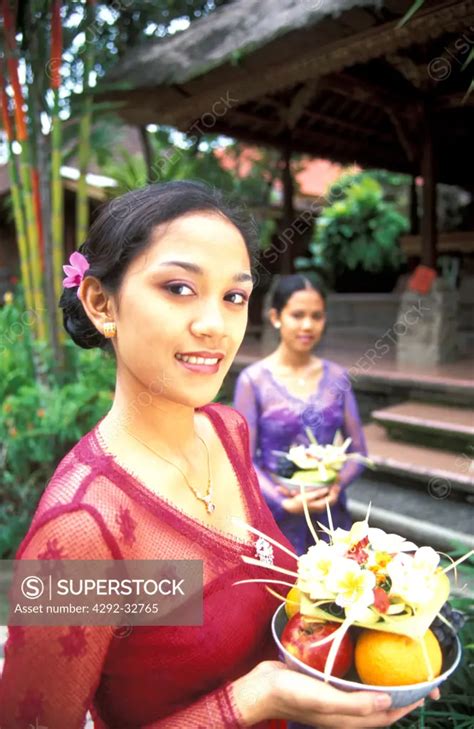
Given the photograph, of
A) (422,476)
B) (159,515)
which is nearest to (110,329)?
(159,515)

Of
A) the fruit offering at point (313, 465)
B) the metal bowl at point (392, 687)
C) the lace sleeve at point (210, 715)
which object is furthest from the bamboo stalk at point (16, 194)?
the metal bowl at point (392, 687)

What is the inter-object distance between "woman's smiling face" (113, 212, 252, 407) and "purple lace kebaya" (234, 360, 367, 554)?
4.97ft

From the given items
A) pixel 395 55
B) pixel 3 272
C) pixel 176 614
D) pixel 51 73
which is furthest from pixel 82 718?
pixel 3 272

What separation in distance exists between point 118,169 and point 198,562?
8.29 metres

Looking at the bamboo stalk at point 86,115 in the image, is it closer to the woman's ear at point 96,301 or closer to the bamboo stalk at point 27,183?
the bamboo stalk at point 27,183

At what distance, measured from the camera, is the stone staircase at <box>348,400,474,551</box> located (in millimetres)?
3584

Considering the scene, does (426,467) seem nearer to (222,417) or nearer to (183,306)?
(222,417)

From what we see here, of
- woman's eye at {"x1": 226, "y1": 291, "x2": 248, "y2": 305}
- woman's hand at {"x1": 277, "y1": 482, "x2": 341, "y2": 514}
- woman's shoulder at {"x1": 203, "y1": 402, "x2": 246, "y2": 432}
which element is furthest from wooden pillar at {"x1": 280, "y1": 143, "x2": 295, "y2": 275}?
woman's eye at {"x1": 226, "y1": 291, "x2": 248, "y2": 305}

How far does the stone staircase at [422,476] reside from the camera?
11.8ft

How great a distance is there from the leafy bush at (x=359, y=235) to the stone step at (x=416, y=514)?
7.06m

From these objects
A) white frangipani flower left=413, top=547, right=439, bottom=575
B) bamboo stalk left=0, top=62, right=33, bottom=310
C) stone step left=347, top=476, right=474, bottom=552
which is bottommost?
stone step left=347, top=476, right=474, bottom=552

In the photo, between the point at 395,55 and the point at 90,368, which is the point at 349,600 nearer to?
the point at 90,368

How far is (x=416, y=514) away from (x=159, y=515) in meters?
3.15

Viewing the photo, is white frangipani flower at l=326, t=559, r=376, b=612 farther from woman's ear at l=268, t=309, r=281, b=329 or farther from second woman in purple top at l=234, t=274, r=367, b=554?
woman's ear at l=268, t=309, r=281, b=329
